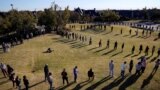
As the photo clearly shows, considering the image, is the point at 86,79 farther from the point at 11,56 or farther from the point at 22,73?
the point at 11,56

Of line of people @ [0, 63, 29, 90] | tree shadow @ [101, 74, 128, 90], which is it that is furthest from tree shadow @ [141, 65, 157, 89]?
line of people @ [0, 63, 29, 90]

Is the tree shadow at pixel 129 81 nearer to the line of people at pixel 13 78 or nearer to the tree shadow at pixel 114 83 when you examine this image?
the tree shadow at pixel 114 83

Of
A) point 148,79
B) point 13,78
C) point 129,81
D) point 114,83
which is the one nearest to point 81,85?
point 114,83

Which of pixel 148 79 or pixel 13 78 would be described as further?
pixel 148 79

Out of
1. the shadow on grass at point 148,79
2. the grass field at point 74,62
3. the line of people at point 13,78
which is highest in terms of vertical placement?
the line of people at point 13,78

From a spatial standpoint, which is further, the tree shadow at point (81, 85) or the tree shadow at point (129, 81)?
the tree shadow at point (129, 81)

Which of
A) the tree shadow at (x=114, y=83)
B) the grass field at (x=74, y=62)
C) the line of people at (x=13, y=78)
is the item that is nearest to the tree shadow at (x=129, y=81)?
the grass field at (x=74, y=62)

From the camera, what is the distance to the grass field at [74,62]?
23.2 metres

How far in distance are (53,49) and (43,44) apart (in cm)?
518

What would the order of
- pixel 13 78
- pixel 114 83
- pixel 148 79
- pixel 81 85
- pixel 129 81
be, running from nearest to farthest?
1. pixel 13 78
2. pixel 81 85
3. pixel 114 83
4. pixel 129 81
5. pixel 148 79

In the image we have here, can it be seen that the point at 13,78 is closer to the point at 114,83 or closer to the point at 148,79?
the point at 114,83

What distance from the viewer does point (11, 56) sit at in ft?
116

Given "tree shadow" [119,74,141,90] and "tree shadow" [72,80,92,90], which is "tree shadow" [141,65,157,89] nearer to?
"tree shadow" [119,74,141,90]

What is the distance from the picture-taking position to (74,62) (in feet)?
105
